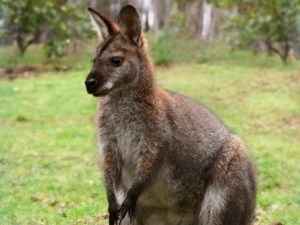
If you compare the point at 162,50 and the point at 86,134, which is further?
the point at 162,50

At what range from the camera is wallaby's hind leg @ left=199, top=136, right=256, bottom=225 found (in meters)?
4.79

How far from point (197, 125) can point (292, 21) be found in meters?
15.6

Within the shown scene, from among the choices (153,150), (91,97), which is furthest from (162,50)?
(153,150)

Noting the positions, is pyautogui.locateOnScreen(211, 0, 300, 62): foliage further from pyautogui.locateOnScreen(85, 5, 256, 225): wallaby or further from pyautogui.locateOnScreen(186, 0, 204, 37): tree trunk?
pyautogui.locateOnScreen(85, 5, 256, 225): wallaby

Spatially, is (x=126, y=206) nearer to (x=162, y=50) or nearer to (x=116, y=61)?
(x=116, y=61)

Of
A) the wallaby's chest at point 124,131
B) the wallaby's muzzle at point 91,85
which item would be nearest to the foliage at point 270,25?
the wallaby's chest at point 124,131

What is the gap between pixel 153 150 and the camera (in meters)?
4.52

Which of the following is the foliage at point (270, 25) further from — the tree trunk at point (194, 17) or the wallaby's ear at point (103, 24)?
the wallaby's ear at point (103, 24)

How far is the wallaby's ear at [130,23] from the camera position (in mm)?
4445

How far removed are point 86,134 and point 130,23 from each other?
23.3 feet

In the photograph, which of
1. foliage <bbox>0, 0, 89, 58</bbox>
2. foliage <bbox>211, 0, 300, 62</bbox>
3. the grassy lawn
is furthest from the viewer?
foliage <bbox>0, 0, 89, 58</bbox>

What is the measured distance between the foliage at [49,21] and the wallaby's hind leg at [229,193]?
52.8ft

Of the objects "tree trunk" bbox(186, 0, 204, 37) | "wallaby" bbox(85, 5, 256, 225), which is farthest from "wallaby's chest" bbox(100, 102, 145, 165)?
"tree trunk" bbox(186, 0, 204, 37)

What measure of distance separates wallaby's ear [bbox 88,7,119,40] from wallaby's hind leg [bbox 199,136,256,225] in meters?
1.17
